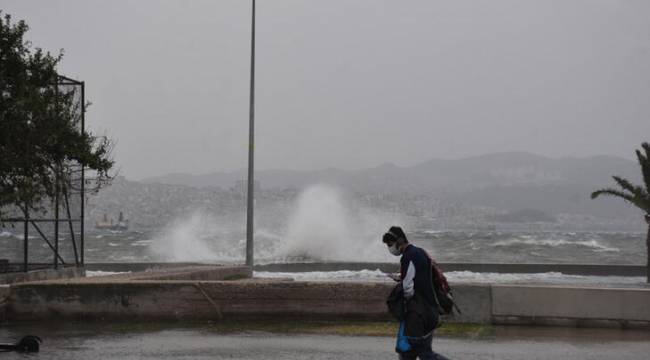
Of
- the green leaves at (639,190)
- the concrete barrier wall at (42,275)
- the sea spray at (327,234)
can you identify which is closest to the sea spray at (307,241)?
the sea spray at (327,234)

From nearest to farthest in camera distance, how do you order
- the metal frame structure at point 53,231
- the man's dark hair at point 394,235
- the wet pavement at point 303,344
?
the man's dark hair at point 394,235, the wet pavement at point 303,344, the metal frame structure at point 53,231

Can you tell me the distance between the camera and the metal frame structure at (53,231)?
19.3 m

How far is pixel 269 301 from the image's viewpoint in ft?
44.3

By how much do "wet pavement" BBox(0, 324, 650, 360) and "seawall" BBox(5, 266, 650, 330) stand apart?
32 cm

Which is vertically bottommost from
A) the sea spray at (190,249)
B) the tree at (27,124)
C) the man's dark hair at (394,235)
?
the sea spray at (190,249)

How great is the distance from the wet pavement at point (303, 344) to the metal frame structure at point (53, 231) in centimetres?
640

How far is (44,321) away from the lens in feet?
44.8

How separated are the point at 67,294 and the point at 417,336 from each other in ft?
23.6

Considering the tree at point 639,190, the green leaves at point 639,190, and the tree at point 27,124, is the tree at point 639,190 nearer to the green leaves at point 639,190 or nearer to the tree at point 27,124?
the green leaves at point 639,190

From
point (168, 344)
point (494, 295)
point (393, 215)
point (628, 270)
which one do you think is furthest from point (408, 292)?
point (393, 215)

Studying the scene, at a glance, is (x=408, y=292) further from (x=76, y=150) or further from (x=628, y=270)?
(x=628, y=270)

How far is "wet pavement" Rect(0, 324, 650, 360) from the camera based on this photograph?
10.7 m

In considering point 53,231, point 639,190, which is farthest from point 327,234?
point 53,231

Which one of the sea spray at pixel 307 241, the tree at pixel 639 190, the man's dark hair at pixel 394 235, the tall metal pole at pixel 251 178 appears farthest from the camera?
the sea spray at pixel 307 241
